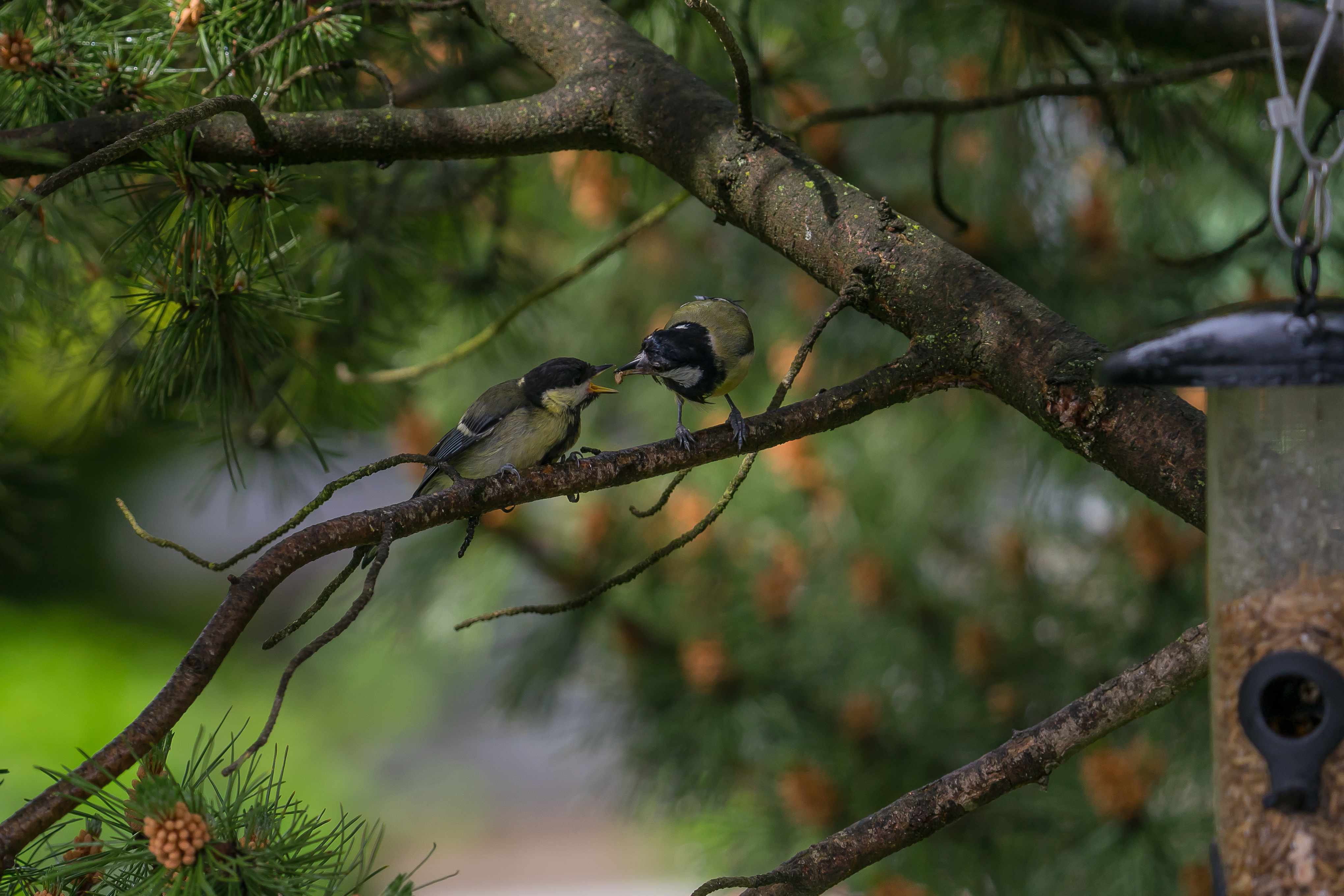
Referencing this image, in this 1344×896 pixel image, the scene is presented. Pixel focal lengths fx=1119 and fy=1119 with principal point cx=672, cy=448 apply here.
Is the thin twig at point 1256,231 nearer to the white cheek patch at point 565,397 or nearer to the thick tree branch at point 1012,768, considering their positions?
the thick tree branch at point 1012,768

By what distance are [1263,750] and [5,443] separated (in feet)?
8.70

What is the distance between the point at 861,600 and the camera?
9.31ft

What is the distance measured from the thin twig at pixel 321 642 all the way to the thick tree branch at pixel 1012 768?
0.44 meters

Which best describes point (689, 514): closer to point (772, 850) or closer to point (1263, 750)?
point (772, 850)

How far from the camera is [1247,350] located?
741 millimetres

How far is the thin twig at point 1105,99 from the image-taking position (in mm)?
1745

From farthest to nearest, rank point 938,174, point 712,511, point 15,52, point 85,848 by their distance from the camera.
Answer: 1. point 938,174
2. point 15,52
3. point 712,511
4. point 85,848

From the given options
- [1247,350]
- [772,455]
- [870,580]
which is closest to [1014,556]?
[870,580]

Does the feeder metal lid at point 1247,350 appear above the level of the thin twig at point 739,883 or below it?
above

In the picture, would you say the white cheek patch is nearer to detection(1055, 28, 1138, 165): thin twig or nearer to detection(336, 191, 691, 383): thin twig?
detection(336, 191, 691, 383): thin twig

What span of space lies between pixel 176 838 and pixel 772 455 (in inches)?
91.1

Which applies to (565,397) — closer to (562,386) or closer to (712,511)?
(562,386)

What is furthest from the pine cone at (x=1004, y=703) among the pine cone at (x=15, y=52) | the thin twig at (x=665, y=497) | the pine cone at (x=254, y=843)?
the pine cone at (x=15, y=52)

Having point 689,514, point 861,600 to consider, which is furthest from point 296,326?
point 861,600
